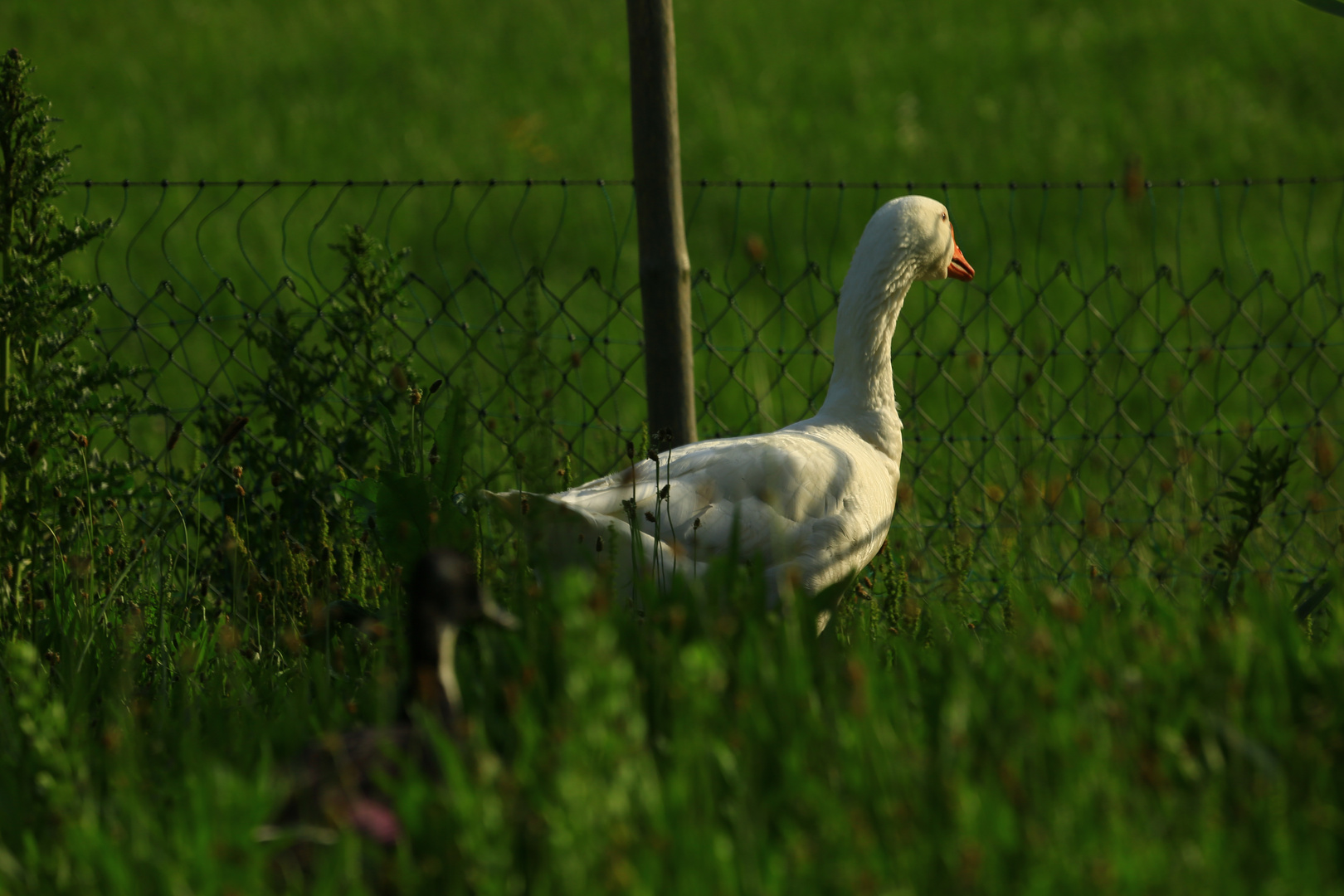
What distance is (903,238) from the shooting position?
3.91 metres

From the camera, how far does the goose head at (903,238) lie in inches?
154

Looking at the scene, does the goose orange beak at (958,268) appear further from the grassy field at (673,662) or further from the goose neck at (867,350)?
the goose neck at (867,350)

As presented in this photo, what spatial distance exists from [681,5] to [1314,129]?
408 inches

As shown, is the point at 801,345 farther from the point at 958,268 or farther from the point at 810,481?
the point at 810,481

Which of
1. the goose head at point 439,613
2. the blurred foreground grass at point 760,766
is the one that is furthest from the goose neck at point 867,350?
the goose head at point 439,613

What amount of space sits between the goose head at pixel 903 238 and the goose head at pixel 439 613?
7.24ft

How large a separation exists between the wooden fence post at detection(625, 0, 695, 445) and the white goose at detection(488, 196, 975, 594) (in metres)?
0.35

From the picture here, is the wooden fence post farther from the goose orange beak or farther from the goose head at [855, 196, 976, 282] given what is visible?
the goose orange beak

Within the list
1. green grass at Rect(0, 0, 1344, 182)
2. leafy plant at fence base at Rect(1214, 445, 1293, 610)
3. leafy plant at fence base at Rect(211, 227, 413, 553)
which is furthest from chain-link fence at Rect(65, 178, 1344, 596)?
green grass at Rect(0, 0, 1344, 182)

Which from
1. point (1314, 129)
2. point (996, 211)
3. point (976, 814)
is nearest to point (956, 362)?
point (996, 211)

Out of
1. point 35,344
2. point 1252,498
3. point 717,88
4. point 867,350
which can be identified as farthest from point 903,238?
point 717,88

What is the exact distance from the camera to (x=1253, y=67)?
56.5 ft

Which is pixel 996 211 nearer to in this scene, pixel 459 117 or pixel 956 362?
pixel 956 362

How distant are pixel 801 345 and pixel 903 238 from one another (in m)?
0.88
